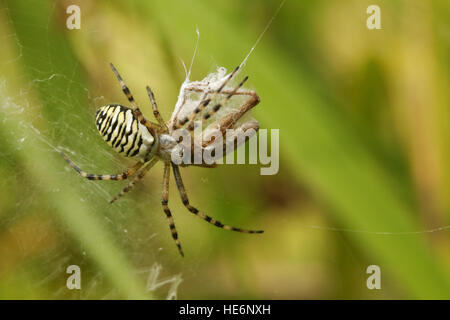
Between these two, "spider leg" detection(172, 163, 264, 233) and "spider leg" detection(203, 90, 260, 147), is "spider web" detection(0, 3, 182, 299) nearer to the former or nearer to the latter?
"spider leg" detection(172, 163, 264, 233)

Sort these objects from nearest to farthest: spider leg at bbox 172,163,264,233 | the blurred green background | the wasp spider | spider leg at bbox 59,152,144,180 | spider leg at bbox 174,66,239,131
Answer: the blurred green background, the wasp spider, spider leg at bbox 174,66,239,131, spider leg at bbox 59,152,144,180, spider leg at bbox 172,163,264,233

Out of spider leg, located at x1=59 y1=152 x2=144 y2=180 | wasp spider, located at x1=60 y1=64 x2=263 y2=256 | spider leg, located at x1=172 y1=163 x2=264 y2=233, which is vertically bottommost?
spider leg, located at x1=172 y1=163 x2=264 y2=233

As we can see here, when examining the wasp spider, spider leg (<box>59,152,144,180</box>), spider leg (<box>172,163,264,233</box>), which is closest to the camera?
the wasp spider

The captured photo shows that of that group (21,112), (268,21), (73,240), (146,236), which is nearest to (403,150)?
(268,21)

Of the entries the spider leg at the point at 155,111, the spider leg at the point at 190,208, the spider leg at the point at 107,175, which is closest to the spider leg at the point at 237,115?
the spider leg at the point at 155,111

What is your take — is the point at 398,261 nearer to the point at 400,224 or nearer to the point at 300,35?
the point at 400,224

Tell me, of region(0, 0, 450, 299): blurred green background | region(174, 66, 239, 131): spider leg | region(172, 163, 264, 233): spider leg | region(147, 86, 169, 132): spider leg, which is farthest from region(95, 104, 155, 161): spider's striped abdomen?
region(172, 163, 264, 233): spider leg

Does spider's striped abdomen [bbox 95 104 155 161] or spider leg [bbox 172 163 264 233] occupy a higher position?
spider's striped abdomen [bbox 95 104 155 161]
